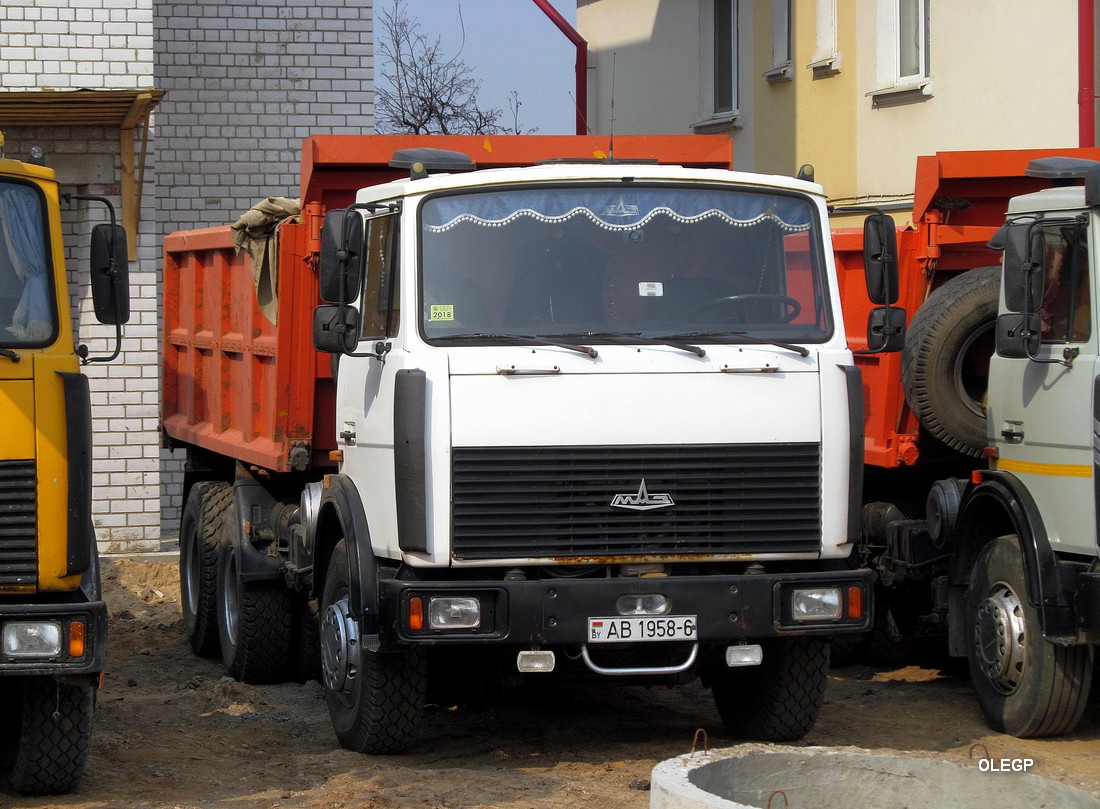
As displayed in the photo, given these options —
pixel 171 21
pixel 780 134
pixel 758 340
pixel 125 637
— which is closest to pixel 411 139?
pixel 758 340

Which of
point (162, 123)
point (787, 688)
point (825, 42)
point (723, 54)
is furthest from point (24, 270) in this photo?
point (723, 54)

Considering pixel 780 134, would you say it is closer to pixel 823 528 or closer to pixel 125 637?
pixel 125 637

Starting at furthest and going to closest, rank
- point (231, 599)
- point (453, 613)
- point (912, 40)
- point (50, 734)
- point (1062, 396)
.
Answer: point (912, 40)
point (231, 599)
point (1062, 396)
point (453, 613)
point (50, 734)

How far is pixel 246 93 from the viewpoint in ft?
46.7

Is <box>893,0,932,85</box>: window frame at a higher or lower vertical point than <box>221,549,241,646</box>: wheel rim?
higher

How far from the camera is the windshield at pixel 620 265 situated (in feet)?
21.6

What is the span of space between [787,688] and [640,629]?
1012mm

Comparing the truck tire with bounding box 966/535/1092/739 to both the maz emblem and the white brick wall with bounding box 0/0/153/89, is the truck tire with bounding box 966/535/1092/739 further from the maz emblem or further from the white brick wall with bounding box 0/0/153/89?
the white brick wall with bounding box 0/0/153/89

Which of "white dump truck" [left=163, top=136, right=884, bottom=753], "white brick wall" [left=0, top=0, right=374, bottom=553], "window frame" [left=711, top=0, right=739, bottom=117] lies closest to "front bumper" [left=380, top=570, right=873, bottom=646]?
"white dump truck" [left=163, top=136, right=884, bottom=753]

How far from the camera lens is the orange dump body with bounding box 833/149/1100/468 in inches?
331

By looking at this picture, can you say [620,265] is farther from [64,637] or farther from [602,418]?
[64,637]

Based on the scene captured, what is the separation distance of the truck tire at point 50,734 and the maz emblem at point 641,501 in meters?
2.10

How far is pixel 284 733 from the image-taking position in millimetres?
7770

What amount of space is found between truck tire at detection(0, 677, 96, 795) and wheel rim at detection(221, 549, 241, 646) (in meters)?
2.80
